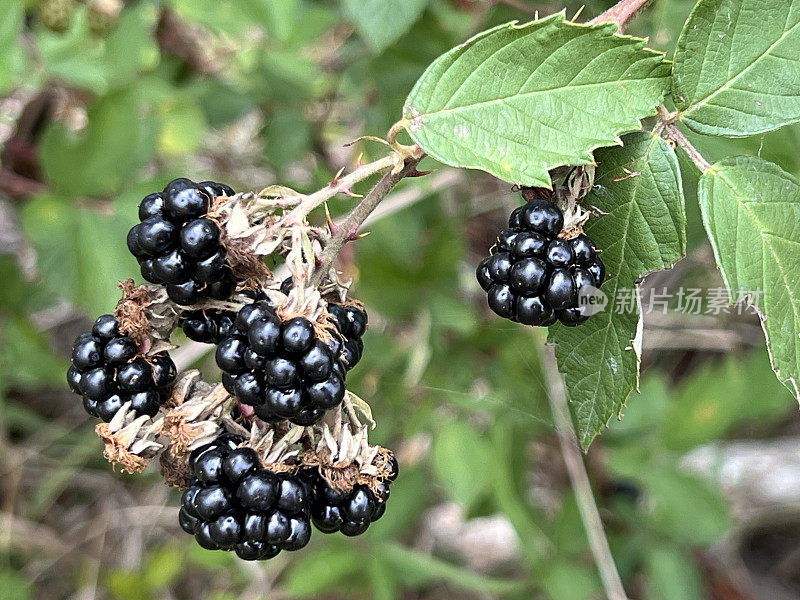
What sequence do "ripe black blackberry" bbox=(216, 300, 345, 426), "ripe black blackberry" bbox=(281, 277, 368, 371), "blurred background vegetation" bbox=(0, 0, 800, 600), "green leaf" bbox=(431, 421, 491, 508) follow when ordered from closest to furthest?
"ripe black blackberry" bbox=(216, 300, 345, 426) → "ripe black blackberry" bbox=(281, 277, 368, 371) → "green leaf" bbox=(431, 421, 491, 508) → "blurred background vegetation" bbox=(0, 0, 800, 600)

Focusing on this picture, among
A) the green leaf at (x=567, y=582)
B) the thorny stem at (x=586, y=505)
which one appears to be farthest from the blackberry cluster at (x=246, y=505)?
the green leaf at (x=567, y=582)

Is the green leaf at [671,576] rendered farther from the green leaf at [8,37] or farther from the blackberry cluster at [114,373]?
the green leaf at [8,37]

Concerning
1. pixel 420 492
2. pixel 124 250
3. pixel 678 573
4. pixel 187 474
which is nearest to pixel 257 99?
pixel 124 250

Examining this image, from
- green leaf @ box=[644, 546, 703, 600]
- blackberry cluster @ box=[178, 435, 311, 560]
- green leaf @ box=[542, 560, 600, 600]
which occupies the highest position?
blackberry cluster @ box=[178, 435, 311, 560]

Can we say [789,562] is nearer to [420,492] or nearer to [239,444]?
[420,492]

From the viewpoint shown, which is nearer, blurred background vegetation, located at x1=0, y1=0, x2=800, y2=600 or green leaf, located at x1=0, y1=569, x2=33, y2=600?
blurred background vegetation, located at x1=0, y1=0, x2=800, y2=600

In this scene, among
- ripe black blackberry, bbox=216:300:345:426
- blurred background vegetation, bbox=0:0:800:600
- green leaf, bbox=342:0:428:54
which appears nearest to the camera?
ripe black blackberry, bbox=216:300:345:426

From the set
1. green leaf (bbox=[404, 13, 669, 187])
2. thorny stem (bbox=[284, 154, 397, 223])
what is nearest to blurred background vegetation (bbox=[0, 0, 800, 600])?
green leaf (bbox=[404, 13, 669, 187])

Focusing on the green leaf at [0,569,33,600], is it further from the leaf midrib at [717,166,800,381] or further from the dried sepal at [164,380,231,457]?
the leaf midrib at [717,166,800,381]
